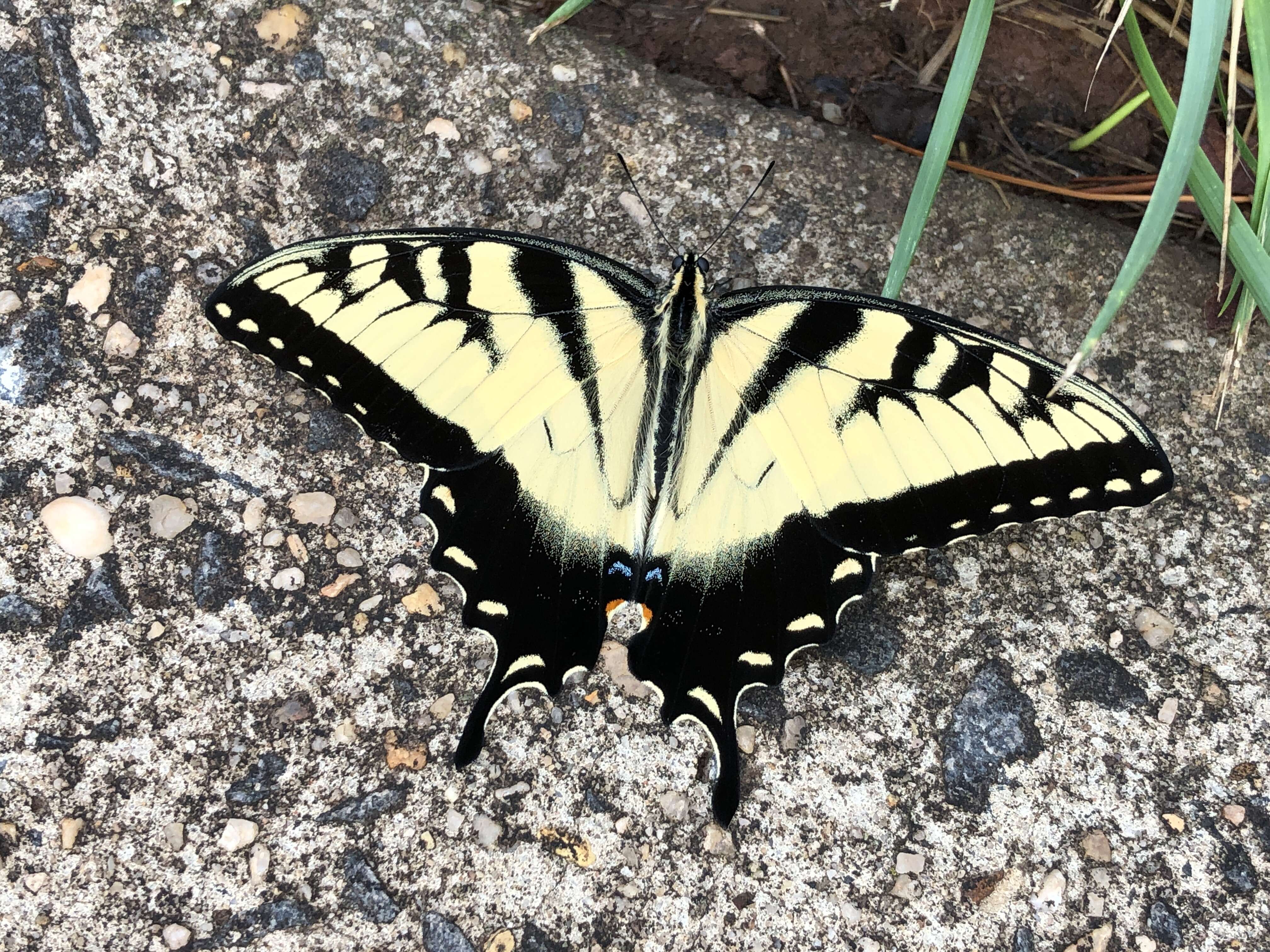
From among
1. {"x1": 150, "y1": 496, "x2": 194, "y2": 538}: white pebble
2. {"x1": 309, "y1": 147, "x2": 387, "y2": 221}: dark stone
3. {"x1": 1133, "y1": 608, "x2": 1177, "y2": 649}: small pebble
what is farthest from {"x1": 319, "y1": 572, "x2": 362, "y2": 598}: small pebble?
{"x1": 1133, "y1": 608, "x2": 1177, "y2": 649}: small pebble

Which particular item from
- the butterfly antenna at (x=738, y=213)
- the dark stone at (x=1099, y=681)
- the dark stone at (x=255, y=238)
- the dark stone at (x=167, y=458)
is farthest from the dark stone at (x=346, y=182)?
the dark stone at (x=1099, y=681)

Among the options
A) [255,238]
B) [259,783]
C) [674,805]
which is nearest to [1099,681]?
[674,805]

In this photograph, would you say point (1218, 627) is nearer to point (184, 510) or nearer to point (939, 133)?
point (939, 133)

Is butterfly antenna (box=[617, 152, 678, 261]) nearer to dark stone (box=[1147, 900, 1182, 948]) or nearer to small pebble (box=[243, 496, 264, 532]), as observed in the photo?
small pebble (box=[243, 496, 264, 532])

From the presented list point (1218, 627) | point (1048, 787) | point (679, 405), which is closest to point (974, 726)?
point (1048, 787)

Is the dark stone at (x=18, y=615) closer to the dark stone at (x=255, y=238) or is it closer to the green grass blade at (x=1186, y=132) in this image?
the dark stone at (x=255, y=238)

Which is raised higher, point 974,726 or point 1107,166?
point 1107,166

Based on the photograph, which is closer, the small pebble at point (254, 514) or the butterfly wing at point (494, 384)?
the butterfly wing at point (494, 384)
